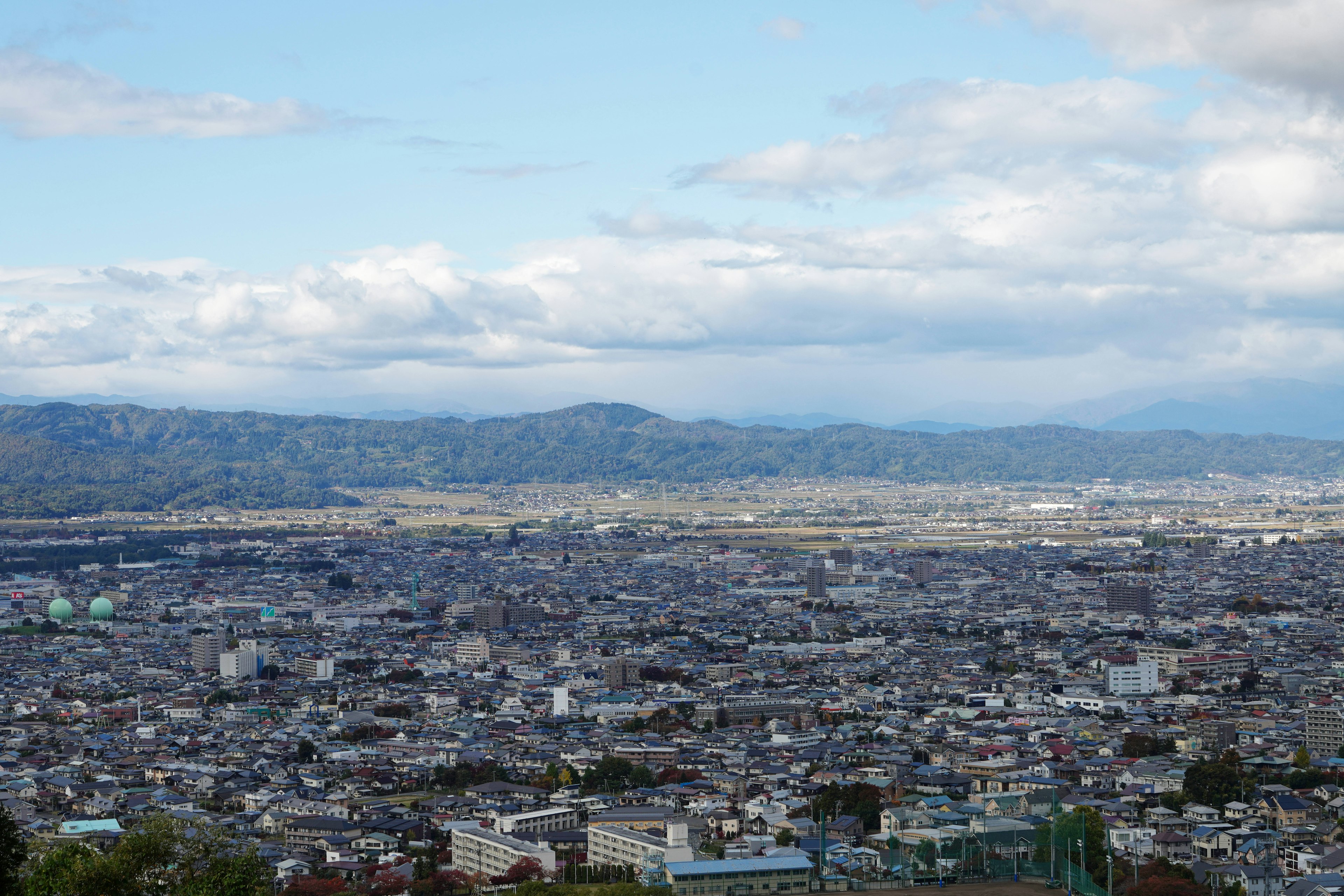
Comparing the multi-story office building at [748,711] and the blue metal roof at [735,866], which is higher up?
the blue metal roof at [735,866]

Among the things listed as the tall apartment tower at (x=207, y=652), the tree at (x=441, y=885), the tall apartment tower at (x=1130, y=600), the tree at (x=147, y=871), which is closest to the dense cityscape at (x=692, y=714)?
the tree at (x=441, y=885)

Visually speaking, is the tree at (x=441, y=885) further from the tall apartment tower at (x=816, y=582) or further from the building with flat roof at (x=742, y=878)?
the tall apartment tower at (x=816, y=582)

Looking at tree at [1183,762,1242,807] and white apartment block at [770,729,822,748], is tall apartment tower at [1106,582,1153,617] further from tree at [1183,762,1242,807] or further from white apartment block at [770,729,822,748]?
tree at [1183,762,1242,807]

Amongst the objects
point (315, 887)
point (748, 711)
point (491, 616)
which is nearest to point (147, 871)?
point (315, 887)

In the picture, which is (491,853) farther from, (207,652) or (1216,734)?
(207,652)

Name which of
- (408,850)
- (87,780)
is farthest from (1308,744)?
(87,780)

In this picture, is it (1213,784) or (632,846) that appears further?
(1213,784)
